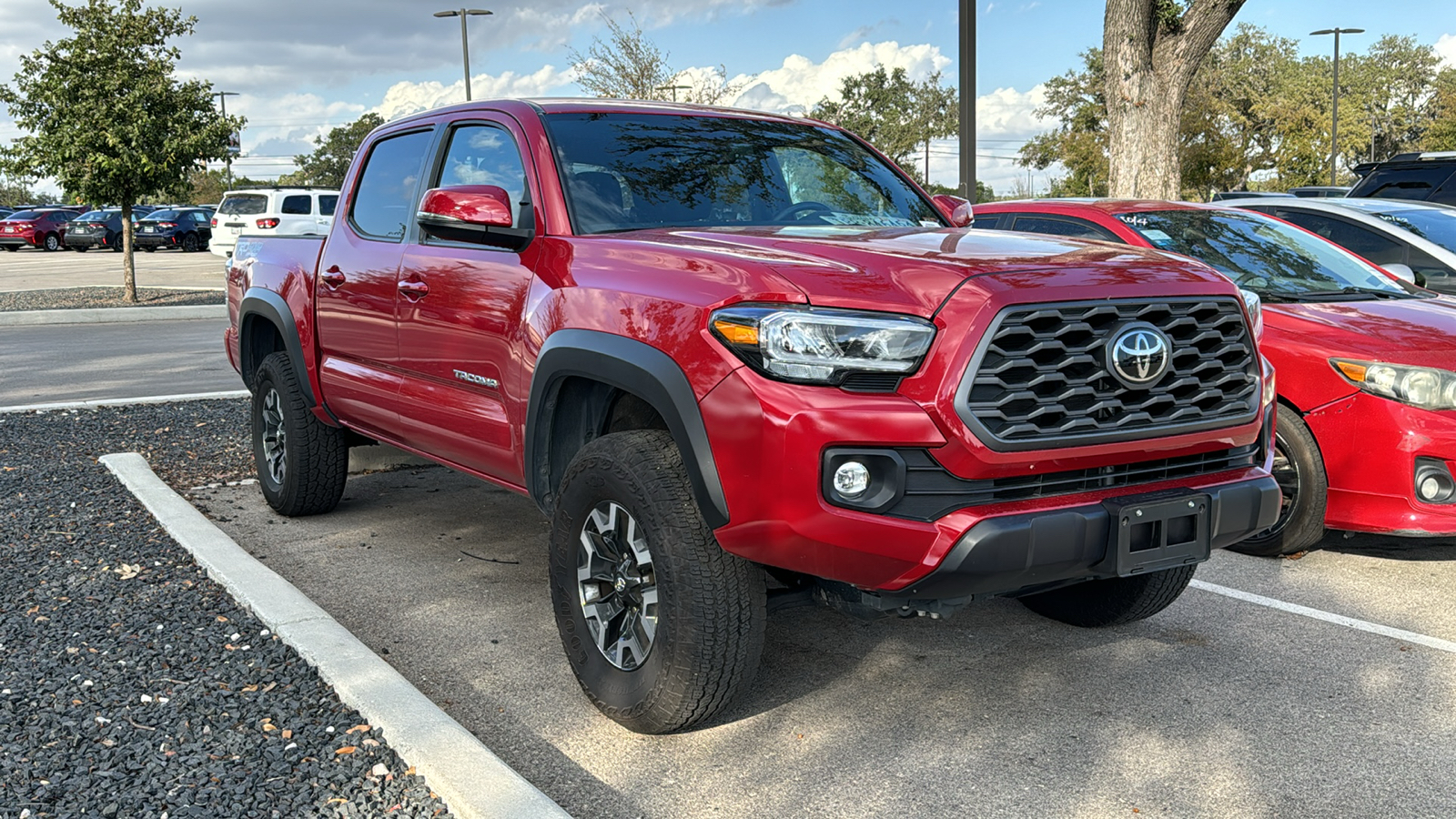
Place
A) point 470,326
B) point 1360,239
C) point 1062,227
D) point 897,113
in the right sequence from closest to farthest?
point 470,326
point 1062,227
point 1360,239
point 897,113

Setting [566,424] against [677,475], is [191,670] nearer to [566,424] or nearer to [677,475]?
[566,424]

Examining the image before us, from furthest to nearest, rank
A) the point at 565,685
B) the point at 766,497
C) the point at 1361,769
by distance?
the point at 565,685
the point at 1361,769
the point at 766,497

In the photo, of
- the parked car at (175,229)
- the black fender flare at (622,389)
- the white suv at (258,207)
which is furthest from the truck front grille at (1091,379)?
the parked car at (175,229)

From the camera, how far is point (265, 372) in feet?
20.0

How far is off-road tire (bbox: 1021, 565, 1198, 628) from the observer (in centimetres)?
417

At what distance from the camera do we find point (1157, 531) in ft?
10.3

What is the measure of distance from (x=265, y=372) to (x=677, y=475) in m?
3.54

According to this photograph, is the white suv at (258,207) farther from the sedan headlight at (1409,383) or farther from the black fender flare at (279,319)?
the sedan headlight at (1409,383)

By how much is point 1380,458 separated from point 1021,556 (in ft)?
9.44

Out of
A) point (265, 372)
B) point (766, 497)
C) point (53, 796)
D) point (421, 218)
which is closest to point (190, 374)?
point (265, 372)

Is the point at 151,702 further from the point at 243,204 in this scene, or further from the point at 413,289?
the point at 243,204

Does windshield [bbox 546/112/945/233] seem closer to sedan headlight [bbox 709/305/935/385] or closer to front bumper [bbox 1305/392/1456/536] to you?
sedan headlight [bbox 709/305/935/385]

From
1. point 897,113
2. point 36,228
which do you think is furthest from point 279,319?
point 897,113

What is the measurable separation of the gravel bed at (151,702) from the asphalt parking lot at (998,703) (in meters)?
0.43
